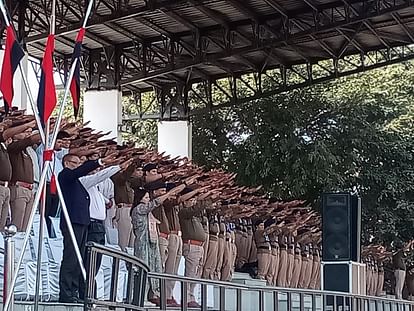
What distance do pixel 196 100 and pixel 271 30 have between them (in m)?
4.61

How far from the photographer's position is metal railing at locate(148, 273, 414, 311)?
696 centimetres

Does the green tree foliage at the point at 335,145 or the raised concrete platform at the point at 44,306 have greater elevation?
the green tree foliage at the point at 335,145

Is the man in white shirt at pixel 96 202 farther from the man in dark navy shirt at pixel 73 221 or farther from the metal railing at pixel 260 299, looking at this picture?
the metal railing at pixel 260 299

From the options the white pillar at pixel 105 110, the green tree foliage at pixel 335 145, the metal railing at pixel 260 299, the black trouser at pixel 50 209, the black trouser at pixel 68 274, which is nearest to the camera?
the metal railing at pixel 260 299

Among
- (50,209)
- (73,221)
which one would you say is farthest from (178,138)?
(73,221)

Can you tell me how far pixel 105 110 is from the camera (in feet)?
70.9

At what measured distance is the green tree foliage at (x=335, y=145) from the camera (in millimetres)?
23906

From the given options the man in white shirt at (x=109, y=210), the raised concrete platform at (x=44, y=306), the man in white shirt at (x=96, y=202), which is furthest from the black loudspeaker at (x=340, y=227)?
the raised concrete platform at (x=44, y=306)

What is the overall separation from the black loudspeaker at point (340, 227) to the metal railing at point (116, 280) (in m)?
6.13

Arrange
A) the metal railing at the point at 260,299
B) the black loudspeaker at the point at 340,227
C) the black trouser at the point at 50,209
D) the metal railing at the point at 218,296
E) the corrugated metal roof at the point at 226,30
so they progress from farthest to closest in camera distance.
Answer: the corrugated metal roof at the point at 226,30 < the black loudspeaker at the point at 340,227 < the black trouser at the point at 50,209 < the metal railing at the point at 260,299 < the metal railing at the point at 218,296

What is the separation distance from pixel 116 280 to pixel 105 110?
16.6 meters

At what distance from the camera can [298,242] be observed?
54.2ft

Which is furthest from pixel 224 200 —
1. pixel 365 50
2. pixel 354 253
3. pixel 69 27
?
pixel 365 50

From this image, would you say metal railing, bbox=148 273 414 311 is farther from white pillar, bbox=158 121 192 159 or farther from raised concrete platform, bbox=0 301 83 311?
white pillar, bbox=158 121 192 159
